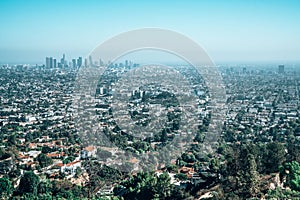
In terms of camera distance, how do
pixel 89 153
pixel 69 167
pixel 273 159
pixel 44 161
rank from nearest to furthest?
1. pixel 273 159
2. pixel 69 167
3. pixel 44 161
4. pixel 89 153

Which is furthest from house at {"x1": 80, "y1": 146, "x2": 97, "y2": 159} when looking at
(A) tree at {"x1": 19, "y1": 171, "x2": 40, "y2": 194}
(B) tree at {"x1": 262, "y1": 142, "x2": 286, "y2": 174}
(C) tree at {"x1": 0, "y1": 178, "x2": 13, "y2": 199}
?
(B) tree at {"x1": 262, "y1": 142, "x2": 286, "y2": 174}

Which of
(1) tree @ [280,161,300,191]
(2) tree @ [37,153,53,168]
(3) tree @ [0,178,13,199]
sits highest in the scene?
(1) tree @ [280,161,300,191]

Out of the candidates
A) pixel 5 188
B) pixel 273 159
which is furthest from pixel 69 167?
pixel 273 159

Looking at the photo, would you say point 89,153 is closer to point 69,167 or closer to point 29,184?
point 69,167

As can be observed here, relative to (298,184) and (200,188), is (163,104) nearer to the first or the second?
(200,188)

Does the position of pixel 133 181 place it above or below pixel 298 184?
below

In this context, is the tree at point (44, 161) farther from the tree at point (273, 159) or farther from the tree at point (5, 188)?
the tree at point (273, 159)

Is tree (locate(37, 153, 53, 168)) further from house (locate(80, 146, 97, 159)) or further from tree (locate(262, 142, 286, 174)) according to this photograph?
tree (locate(262, 142, 286, 174))

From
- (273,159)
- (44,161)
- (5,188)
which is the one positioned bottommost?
(44,161)

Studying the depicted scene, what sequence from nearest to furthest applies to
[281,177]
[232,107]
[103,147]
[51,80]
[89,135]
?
[281,177]
[103,147]
[89,135]
[232,107]
[51,80]

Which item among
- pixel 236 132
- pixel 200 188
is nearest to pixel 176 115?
pixel 236 132

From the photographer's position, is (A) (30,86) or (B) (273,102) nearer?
(B) (273,102)
